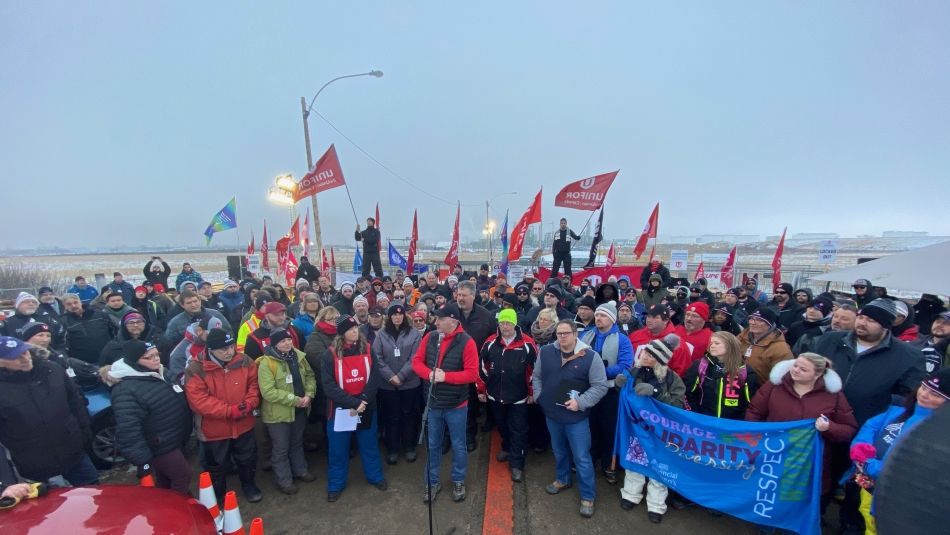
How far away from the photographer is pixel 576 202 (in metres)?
12.3

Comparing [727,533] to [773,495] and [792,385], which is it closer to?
[773,495]

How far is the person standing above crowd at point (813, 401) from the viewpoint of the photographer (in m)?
3.37

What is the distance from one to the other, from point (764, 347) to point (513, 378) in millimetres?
2974

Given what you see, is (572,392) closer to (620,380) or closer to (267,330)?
(620,380)

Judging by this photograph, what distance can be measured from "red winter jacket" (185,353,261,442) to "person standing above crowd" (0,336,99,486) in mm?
931

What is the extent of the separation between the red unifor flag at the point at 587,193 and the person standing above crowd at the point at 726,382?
8.35m

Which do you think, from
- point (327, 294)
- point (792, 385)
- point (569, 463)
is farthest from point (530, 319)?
point (327, 294)

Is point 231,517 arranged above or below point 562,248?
below

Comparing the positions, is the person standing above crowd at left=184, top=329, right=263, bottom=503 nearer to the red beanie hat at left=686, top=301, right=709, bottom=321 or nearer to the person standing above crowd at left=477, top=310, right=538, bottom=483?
the person standing above crowd at left=477, top=310, right=538, bottom=483

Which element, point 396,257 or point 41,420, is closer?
point 41,420

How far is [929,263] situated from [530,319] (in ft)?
15.1

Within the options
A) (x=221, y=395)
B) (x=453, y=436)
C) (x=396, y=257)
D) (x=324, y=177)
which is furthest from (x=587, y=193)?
(x=221, y=395)

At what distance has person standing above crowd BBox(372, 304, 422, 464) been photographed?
16.0 ft

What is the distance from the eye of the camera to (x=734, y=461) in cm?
371
